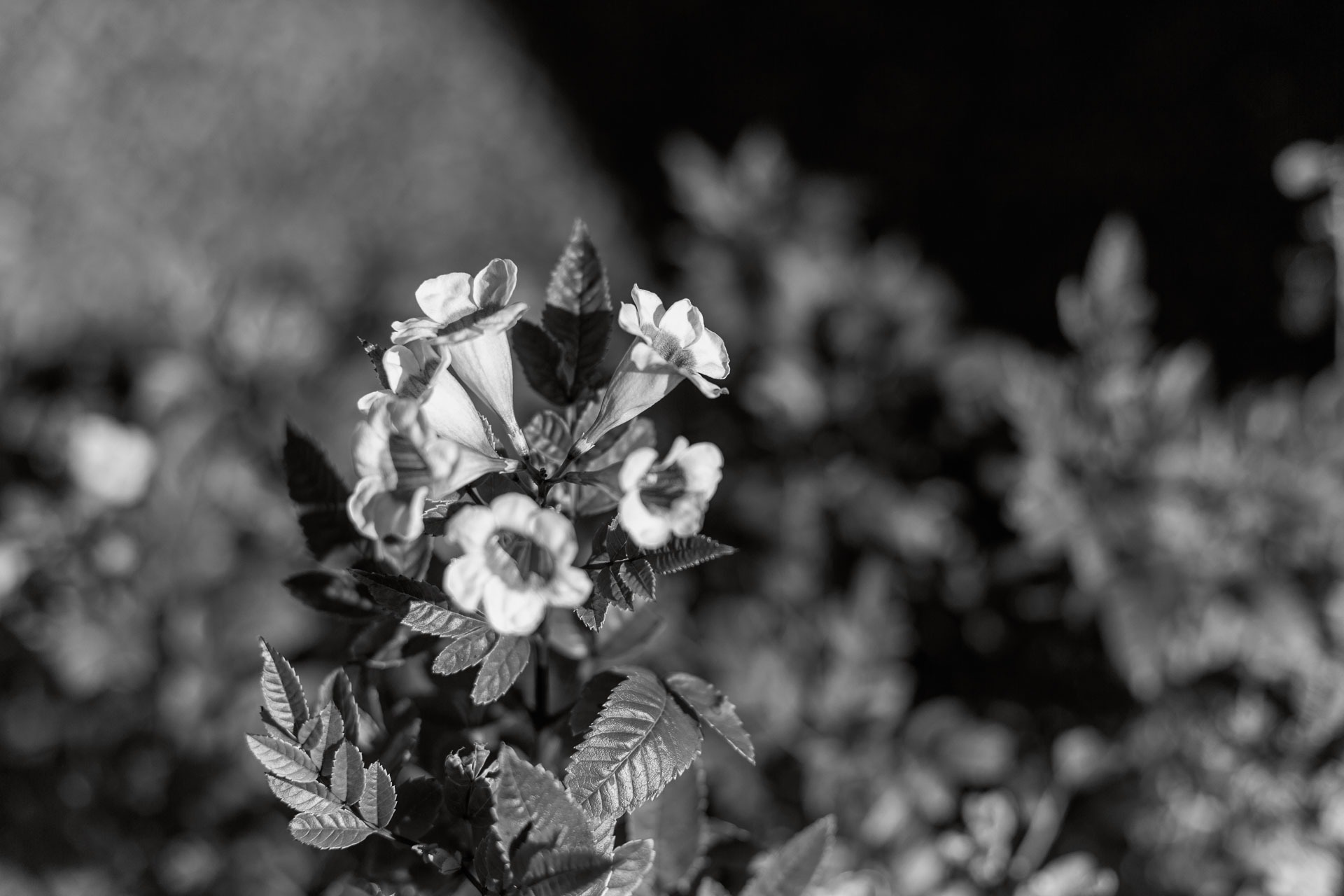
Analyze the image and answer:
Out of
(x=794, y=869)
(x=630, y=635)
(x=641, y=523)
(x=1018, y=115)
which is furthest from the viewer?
(x=1018, y=115)

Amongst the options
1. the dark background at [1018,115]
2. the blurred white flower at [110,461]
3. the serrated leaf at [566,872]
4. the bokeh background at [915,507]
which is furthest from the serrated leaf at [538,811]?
the dark background at [1018,115]

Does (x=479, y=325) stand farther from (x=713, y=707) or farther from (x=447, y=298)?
(x=713, y=707)

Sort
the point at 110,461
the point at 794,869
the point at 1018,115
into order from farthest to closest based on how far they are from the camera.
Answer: the point at 1018,115
the point at 110,461
the point at 794,869

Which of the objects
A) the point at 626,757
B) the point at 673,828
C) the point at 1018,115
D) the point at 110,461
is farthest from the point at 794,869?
the point at 1018,115

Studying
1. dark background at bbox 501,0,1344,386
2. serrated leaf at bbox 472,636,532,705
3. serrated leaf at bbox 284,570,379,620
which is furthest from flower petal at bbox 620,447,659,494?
dark background at bbox 501,0,1344,386

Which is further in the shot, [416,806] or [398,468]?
[416,806]

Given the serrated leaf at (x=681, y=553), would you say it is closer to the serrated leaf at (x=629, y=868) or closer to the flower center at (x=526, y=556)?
the flower center at (x=526, y=556)

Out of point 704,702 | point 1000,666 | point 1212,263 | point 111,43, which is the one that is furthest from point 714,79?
point 704,702
